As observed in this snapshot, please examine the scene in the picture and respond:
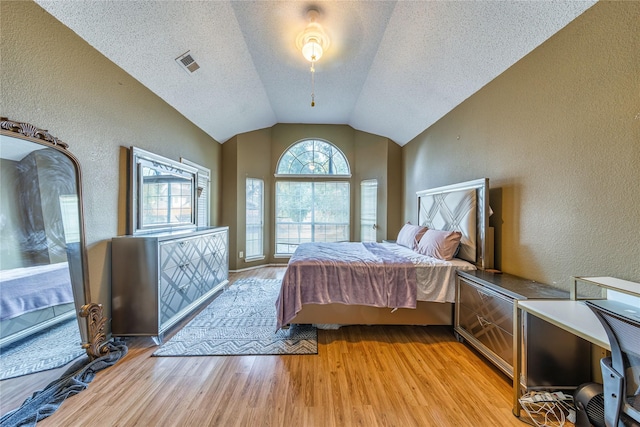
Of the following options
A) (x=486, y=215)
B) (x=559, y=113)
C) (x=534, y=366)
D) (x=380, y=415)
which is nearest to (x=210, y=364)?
(x=380, y=415)

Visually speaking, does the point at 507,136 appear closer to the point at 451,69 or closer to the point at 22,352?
the point at 451,69

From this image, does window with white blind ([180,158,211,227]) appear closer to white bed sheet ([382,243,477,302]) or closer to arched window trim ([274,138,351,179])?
arched window trim ([274,138,351,179])

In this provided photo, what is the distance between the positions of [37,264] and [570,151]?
3.85 metres

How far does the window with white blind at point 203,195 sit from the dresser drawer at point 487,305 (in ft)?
12.2

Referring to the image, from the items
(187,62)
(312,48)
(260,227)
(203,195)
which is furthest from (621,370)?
(260,227)

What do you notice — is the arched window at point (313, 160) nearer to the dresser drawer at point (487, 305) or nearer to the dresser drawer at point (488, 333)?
the dresser drawer at point (487, 305)

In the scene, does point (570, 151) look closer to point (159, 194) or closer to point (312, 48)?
point (312, 48)

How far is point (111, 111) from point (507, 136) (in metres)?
3.81

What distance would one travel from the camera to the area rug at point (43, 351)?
59.6 inches

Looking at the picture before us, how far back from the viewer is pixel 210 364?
2.00 metres

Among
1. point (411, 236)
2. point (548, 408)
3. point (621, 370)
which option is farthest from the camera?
point (411, 236)

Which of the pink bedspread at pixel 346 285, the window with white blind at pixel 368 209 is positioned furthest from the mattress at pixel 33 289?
the window with white blind at pixel 368 209

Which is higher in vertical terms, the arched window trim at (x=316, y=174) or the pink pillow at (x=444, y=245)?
the arched window trim at (x=316, y=174)

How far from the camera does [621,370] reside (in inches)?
38.4
